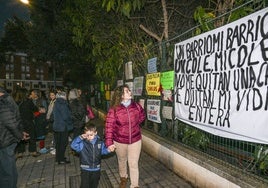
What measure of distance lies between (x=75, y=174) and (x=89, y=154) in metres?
2.40

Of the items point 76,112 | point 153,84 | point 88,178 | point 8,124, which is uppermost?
point 153,84

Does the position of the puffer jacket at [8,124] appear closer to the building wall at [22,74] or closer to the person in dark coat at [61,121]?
the person in dark coat at [61,121]

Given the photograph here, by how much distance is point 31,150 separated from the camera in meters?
9.37

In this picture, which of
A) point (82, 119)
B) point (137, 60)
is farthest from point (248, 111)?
point (137, 60)

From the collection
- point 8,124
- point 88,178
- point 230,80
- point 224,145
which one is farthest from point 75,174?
point 230,80

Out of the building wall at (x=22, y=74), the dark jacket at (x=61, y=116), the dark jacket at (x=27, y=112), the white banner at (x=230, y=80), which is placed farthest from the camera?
the building wall at (x=22, y=74)

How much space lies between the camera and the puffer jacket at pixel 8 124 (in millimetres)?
5094

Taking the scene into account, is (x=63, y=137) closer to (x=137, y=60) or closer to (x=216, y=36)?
(x=137, y=60)

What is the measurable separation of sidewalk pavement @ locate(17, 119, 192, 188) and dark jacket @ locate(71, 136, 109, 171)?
54.1 inches

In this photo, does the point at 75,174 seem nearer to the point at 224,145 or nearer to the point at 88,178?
the point at 88,178

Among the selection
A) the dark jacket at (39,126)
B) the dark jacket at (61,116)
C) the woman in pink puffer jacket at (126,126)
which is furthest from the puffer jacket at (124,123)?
the dark jacket at (39,126)

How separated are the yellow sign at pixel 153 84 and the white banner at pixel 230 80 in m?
1.58

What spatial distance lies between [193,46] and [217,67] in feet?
3.41

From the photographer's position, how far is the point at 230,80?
4547mm
